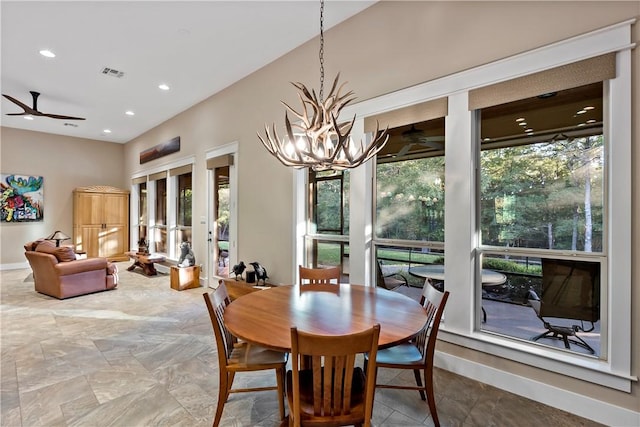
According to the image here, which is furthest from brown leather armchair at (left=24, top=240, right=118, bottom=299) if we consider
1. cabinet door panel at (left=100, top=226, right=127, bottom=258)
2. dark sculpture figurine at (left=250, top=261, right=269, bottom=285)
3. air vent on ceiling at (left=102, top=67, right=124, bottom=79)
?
cabinet door panel at (left=100, top=226, right=127, bottom=258)

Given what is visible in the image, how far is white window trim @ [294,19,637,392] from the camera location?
1895 millimetres

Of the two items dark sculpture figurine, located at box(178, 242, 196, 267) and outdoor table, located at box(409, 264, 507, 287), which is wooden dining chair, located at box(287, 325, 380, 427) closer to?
outdoor table, located at box(409, 264, 507, 287)

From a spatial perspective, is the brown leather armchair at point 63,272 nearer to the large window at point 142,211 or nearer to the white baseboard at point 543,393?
the large window at point 142,211

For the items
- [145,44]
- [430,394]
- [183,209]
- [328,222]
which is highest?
[145,44]

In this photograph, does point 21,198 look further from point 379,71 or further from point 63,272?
point 379,71

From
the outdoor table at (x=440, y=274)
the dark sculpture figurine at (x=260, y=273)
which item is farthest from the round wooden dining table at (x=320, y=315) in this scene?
the dark sculpture figurine at (x=260, y=273)

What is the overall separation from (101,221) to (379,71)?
867cm

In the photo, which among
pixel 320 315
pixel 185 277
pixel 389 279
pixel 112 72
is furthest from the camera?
pixel 185 277

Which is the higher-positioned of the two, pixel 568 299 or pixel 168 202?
pixel 168 202

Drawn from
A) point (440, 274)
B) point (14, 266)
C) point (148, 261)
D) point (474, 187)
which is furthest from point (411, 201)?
point (14, 266)

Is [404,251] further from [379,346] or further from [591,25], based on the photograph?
[591,25]

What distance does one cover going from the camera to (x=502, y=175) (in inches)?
99.5

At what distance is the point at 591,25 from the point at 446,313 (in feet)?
7.81

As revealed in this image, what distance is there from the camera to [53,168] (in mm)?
7984
